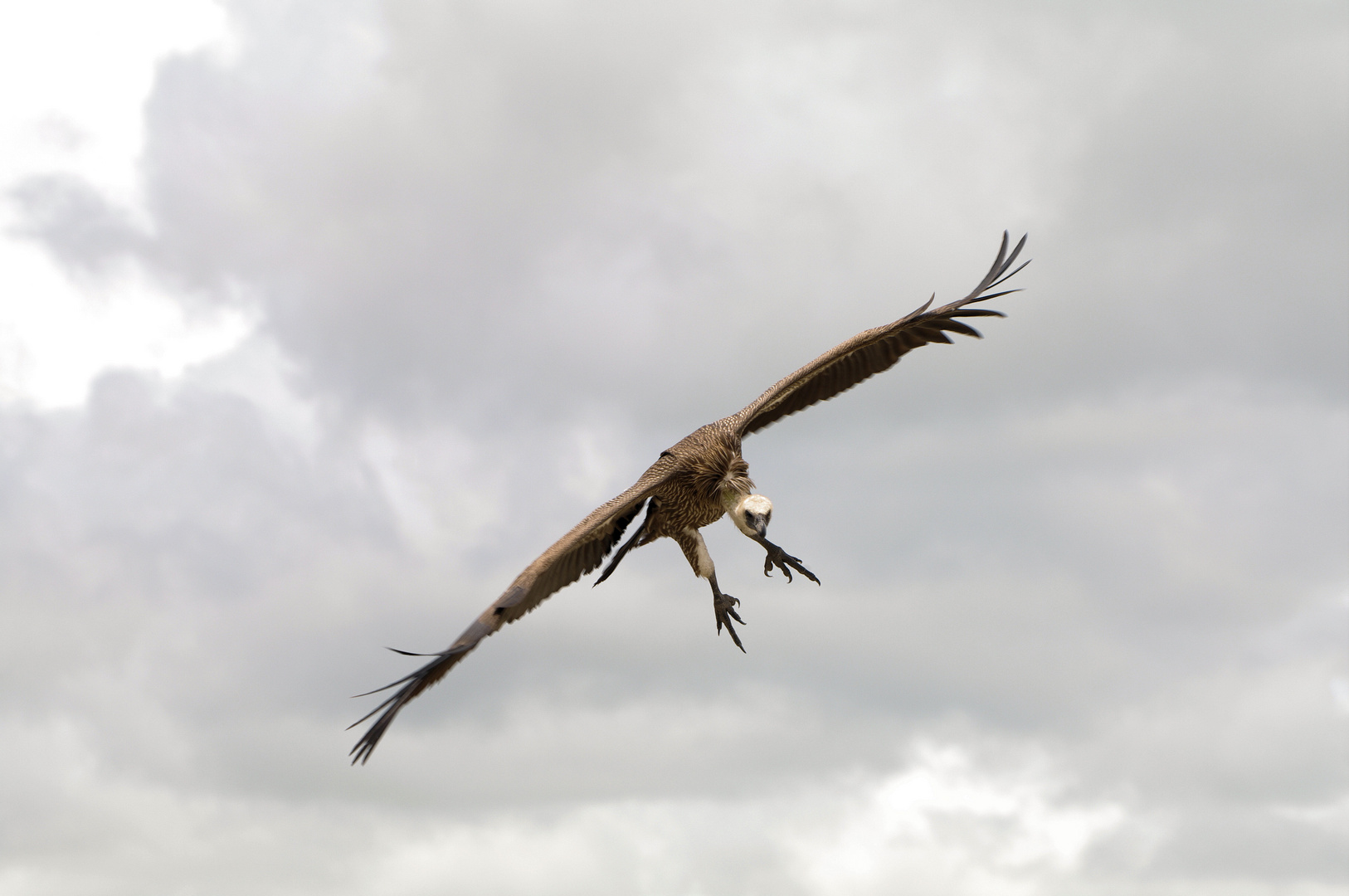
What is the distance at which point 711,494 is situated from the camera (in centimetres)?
1600

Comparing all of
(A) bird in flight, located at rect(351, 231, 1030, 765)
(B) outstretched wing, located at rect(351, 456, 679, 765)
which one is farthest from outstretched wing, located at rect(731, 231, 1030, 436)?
(B) outstretched wing, located at rect(351, 456, 679, 765)

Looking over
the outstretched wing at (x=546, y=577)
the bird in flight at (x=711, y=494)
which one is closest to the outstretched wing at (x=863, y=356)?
the bird in flight at (x=711, y=494)

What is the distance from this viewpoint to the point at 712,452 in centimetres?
1614

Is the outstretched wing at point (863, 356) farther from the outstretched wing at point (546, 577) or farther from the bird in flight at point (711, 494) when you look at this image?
the outstretched wing at point (546, 577)

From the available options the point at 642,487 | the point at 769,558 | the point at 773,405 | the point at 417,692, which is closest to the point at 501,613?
the point at 417,692

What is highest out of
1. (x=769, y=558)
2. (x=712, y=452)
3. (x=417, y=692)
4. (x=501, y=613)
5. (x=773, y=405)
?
(x=773, y=405)

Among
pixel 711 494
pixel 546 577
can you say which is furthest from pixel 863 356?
pixel 546 577

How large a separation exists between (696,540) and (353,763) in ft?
19.4

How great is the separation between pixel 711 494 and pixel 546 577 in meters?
2.43

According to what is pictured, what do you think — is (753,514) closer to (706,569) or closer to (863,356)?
(706,569)

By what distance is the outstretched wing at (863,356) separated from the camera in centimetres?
1698

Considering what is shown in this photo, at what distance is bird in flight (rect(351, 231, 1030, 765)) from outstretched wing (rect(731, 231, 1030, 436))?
0.05 feet

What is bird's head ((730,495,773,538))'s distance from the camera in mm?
15078

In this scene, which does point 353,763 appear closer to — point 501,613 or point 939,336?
point 501,613
